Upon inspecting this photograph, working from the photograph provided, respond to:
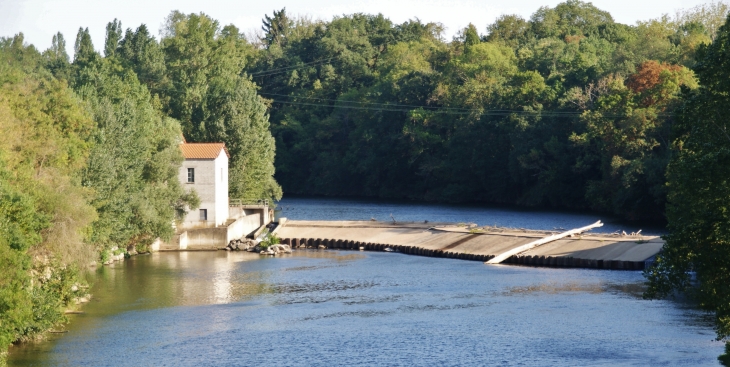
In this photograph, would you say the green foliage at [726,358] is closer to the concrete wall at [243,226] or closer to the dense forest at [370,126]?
the dense forest at [370,126]

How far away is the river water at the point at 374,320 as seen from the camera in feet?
132

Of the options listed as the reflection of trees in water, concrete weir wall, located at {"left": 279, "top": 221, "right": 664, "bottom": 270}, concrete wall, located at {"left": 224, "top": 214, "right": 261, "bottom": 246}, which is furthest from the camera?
concrete wall, located at {"left": 224, "top": 214, "right": 261, "bottom": 246}

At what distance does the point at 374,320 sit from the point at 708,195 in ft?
66.1

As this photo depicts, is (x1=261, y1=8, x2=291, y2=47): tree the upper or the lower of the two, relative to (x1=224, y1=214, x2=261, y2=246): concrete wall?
upper

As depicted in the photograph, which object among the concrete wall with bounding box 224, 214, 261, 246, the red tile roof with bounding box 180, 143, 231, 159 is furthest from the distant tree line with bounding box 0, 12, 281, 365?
the concrete wall with bounding box 224, 214, 261, 246

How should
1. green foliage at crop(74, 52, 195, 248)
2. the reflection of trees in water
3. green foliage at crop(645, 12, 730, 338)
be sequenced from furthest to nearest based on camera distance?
green foliage at crop(74, 52, 195, 248) < the reflection of trees in water < green foliage at crop(645, 12, 730, 338)

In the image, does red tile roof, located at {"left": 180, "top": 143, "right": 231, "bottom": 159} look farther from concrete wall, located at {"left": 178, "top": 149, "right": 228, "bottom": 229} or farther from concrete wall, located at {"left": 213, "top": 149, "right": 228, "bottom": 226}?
concrete wall, located at {"left": 213, "top": 149, "right": 228, "bottom": 226}

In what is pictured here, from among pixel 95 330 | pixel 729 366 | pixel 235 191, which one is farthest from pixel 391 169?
pixel 729 366

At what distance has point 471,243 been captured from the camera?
7519cm

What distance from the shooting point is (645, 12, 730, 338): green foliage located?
3047cm

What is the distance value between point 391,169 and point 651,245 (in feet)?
254

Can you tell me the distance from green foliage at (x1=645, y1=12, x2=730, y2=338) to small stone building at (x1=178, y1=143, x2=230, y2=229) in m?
48.3

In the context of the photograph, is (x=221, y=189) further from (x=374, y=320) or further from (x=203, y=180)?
(x=374, y=320)

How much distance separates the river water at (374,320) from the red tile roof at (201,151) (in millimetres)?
12572
